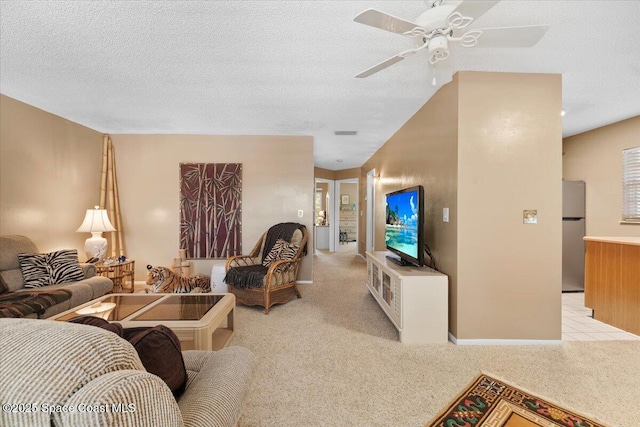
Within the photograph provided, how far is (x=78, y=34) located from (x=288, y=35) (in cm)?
148

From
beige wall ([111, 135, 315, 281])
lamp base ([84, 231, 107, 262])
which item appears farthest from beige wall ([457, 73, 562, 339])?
lamp base ([84, 231, 107, 262])

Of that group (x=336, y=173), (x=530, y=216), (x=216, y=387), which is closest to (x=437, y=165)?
(x=530, y=216)

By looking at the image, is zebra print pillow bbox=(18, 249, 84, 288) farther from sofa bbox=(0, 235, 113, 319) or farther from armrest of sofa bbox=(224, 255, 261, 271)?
armrest of sofa bbox=(224, 255, 261, 271)

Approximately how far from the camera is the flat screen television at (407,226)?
8.83ft

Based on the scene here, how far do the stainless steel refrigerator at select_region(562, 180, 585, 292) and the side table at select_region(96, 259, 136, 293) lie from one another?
6.18 m

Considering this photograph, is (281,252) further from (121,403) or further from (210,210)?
(121,403)

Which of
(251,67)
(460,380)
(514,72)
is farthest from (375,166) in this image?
(460,380)

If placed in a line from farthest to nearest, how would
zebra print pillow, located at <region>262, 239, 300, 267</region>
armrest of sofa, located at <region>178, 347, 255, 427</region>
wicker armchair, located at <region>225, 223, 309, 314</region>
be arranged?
1. zebra print pillow, located at <region>262, 239, 300, 267</region>
2. wicker armchair, located at <region>225, 223, 309, 314</region>
3. armrest of sofa, located at <region>178, 347, 255, 427</region>

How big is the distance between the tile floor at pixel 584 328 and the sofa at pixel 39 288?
15.1 feet

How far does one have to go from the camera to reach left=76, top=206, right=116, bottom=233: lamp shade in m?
3.66

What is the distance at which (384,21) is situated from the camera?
1390mm

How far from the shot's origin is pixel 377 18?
136 centimetres

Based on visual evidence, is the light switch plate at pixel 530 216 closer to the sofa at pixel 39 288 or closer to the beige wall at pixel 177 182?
the beige wall at pixel 177 182

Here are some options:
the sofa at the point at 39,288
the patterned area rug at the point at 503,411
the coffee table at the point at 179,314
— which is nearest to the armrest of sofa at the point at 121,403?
the coffee table at the point at 179,314
